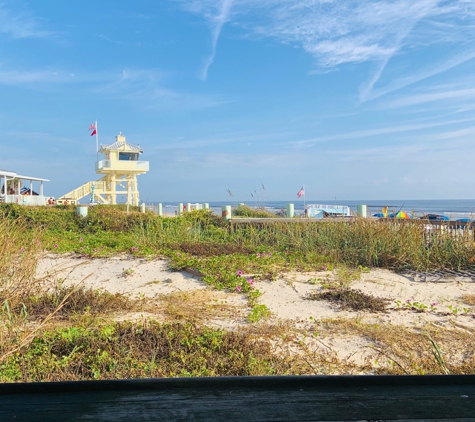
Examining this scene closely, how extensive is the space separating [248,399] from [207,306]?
12.5 feet

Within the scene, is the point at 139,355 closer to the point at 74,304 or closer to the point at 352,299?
the point at 74,304

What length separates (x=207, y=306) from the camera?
518 cm

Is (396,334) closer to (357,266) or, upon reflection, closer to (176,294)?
(176,294)

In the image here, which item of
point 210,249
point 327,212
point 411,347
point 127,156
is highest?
point 127,156

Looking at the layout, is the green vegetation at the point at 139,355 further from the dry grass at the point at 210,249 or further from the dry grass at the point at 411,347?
the dry grass at the point at 210,249

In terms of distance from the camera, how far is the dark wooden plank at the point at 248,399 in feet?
4.31

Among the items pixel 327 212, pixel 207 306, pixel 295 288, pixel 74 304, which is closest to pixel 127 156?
pixel 327 212

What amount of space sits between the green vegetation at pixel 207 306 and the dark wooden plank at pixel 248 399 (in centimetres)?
131

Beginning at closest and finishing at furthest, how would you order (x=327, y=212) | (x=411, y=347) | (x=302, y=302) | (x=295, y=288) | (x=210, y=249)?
1. (x=411, y=347)
2. (x=302, y=302)
3. (x=295, y=288)
4. (x=210, y=249)
5. (x=327, y=212)

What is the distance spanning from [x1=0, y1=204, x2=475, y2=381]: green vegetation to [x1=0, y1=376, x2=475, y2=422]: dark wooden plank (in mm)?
1308

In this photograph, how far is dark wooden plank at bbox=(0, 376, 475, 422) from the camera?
1312mm

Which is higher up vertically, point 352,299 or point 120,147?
point 120,147

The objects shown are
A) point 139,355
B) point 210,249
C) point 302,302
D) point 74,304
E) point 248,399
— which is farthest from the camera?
point 210,249

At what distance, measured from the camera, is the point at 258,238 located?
402 inches
